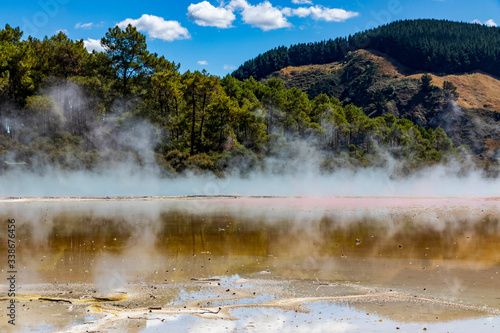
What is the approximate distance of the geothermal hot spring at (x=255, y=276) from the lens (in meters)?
8.55

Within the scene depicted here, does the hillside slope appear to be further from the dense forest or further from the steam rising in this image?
the dense forest

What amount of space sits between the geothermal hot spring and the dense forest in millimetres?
24440

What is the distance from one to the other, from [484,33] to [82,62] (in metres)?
147

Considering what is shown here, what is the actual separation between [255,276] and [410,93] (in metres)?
119

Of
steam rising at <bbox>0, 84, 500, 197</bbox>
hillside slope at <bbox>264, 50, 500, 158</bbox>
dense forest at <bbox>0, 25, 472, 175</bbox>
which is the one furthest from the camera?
hillside slope at <bbox>264, 50, 500, 158</bbox>

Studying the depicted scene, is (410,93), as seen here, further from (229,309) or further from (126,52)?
(229,309)

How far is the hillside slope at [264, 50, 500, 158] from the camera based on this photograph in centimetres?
10600

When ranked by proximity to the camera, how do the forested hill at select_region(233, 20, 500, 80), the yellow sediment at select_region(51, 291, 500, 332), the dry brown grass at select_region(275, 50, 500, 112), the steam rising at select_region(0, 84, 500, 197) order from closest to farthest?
the yellow sediment at select_region(51, 291, 500, 332) → the steam rising at select_region(0, 84, 500, 197) → the dry brown grass at select_region(275, 50, 500, 112) → the forested hill at select_region(233, 20, 500, 80)

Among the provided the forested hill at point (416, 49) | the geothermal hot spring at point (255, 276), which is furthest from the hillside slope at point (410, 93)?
the geothermal hot spring at point (255, 276)

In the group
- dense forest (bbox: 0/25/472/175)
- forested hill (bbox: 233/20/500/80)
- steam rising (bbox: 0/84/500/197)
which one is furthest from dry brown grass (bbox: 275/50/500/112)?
dense forest (bbox: 0/25/472/175)

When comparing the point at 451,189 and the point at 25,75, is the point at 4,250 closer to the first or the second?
the point at 25,75

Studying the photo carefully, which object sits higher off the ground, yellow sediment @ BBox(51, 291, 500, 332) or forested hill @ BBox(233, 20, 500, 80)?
forested hill @ BBox(233, 20, 500, 80)

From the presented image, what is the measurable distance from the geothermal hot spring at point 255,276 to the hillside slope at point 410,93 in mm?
87420

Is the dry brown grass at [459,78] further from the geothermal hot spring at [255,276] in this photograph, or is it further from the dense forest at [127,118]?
the geothermal hot spring at [255,276]
